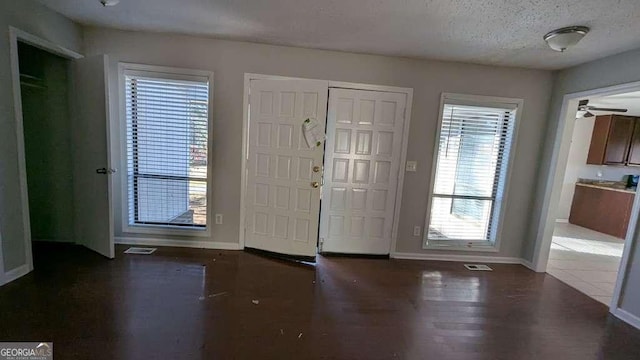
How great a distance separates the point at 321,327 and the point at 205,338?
0.82m

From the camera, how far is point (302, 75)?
10.7 feet

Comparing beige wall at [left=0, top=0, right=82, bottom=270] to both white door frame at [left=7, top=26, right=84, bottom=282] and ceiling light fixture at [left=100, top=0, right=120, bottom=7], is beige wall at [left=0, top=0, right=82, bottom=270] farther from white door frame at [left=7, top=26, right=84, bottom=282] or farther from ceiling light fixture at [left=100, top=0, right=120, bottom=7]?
ceiling light fixture at [left=100, top=0, right=120, bottom=7]

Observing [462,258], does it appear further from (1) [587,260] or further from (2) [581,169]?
(2) [581,169]

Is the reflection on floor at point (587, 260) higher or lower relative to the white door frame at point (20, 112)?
lower

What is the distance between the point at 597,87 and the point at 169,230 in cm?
493

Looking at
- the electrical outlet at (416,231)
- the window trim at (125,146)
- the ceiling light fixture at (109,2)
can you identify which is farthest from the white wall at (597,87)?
the ceiling light fixture at (109,2)

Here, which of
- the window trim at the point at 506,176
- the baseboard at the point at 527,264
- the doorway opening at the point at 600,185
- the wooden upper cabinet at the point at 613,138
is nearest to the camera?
the window trim at the point at 506,176

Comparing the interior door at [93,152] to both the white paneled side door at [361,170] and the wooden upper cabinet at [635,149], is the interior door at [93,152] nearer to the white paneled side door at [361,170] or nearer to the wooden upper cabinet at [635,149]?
the white paneled side door at [361,170]

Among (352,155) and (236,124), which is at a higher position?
(236,124)

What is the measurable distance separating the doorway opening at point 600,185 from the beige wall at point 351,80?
1.44m

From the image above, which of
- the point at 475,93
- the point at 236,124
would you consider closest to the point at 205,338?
the point at 236,124

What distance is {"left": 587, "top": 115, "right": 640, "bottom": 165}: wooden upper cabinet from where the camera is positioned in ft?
18.0

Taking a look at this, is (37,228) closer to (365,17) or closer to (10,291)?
(10,291)

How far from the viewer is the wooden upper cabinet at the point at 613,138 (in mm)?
5488
